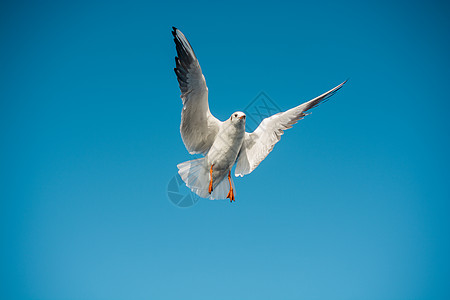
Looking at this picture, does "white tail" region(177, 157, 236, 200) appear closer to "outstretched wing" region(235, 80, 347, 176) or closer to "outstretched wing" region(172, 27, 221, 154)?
"outstretched wing" region(172, 27, 221, 154)

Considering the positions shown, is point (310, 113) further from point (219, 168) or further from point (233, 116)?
point (219, 168)

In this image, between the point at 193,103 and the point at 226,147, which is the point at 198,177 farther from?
the point at 193,103

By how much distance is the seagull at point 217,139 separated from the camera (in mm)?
4974

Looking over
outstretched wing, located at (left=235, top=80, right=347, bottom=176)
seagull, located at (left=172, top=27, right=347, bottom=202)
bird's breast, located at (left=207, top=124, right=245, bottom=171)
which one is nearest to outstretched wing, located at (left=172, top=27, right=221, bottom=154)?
seagull, located at (left=172, top=27, right=347, bottom=202)

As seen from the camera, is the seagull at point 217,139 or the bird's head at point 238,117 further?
the bird's head at point 238,117

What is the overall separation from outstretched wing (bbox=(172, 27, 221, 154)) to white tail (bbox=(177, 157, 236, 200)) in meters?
0.24

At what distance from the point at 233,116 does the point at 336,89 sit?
72.7 inches

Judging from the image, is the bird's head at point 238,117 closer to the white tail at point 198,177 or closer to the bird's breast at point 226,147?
the bird's breast at point 226,147

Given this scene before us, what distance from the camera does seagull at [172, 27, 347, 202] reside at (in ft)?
16.3

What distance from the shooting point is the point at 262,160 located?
566 cm

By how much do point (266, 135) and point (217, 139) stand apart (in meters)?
0.94

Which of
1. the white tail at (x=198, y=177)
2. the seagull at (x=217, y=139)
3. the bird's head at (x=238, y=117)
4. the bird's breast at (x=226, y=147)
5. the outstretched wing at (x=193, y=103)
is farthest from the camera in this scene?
the white tail at (x=198, y=177)

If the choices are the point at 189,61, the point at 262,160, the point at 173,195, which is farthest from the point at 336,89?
the point at 173,195

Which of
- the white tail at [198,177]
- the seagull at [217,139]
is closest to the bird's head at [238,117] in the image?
the seagull at [217,139]
